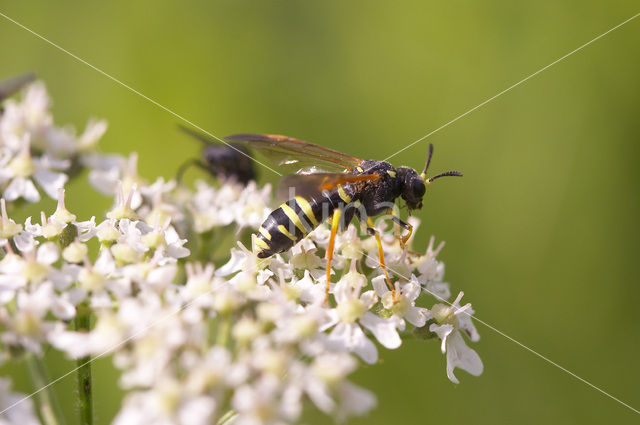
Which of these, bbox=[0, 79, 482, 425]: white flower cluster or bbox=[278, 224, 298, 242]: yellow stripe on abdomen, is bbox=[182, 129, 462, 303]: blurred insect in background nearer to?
bbox=[278, 224, 298, 242]: yellow stripe on abdomen

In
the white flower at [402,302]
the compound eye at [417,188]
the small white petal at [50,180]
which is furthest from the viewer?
the small white petal at [50,180]

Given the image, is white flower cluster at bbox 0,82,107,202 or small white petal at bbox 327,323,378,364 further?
white flower cluster at bbox 0,82,107,202

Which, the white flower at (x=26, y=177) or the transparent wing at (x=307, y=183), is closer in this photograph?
the transparent wing at (x=307, y=183)

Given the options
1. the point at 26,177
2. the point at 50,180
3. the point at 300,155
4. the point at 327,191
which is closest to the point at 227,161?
the point at 300,155

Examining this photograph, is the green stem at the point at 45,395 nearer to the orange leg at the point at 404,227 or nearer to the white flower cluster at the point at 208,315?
the white flower cluster at the point at 208,315

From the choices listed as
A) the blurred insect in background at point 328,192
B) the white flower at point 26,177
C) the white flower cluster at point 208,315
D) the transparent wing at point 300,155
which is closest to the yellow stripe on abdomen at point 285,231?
the blurred insect in background at point 328,192

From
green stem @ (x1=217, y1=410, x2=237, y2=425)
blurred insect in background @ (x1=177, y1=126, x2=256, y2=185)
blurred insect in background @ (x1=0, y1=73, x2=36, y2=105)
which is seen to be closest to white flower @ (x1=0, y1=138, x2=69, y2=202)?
blurred insect in background @ (x1=0, y1=73, x2=36, y2=105)

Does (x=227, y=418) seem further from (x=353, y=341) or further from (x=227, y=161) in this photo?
(x=227, y=161)

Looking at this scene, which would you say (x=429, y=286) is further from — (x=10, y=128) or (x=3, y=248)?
(x=10, y=128)
